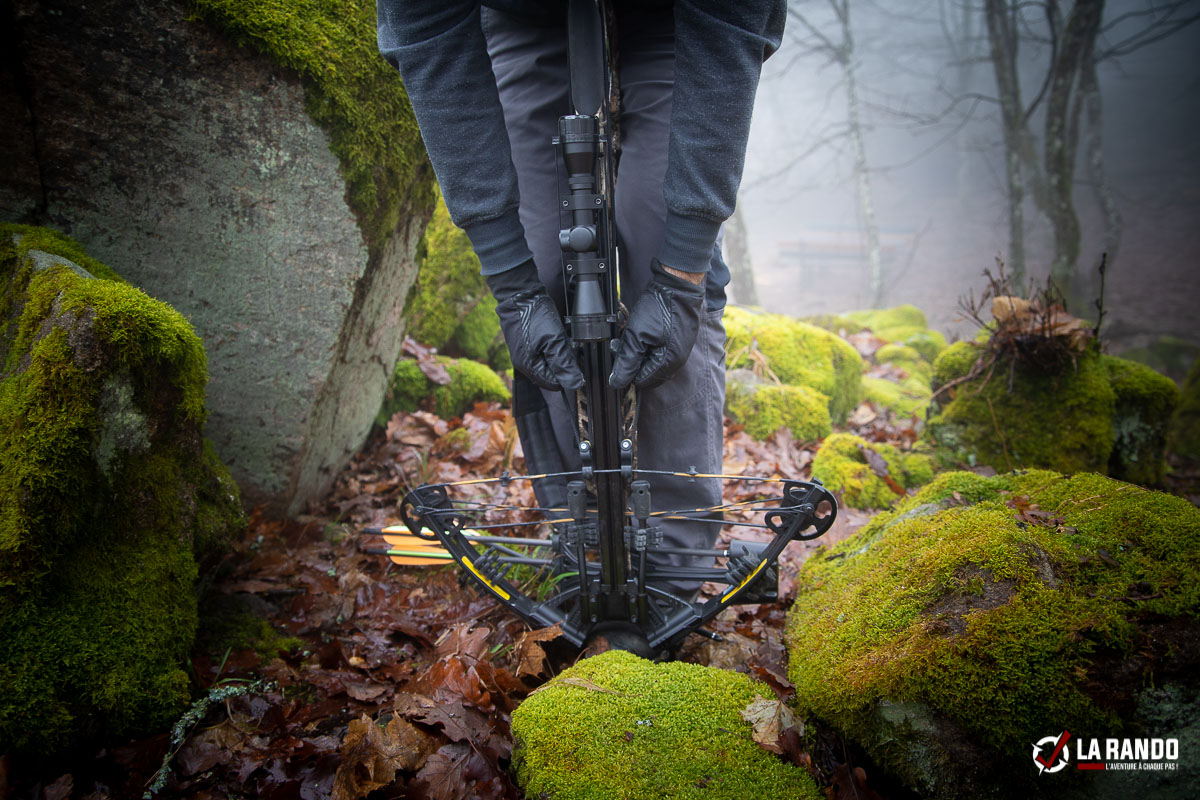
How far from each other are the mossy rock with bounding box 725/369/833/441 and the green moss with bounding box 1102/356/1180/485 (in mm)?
1800

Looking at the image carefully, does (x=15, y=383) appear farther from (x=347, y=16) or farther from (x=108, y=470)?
(x=347, y=16)

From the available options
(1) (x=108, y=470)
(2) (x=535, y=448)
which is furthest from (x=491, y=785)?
(1) (x=108, y=470)

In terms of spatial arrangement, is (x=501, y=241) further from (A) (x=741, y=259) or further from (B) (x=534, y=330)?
(A) (x=741, y=259)

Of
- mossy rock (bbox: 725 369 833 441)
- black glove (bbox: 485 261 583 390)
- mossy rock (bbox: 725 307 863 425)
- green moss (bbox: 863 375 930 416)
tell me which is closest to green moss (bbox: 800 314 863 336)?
green moss (bbox: 863 375 930 416)

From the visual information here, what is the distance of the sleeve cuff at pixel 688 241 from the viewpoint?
6.31 feet

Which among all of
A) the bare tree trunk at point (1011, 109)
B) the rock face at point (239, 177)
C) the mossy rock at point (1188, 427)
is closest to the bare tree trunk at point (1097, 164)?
the bare tree trunk at point (1011, 109)

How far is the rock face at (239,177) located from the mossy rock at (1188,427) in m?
7.08

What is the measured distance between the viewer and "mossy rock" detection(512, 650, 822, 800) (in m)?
1.55

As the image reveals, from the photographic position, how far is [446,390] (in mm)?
4332

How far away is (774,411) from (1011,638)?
3.24m

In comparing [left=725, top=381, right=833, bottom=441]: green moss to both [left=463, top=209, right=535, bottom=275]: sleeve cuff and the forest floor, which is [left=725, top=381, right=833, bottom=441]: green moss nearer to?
the forest floor

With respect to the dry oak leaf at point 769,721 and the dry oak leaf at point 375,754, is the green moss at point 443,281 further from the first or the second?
the dry oak leaf at point 769,721

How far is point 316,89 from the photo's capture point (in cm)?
266

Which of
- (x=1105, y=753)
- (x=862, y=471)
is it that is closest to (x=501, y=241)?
(x=1105, y=753)
